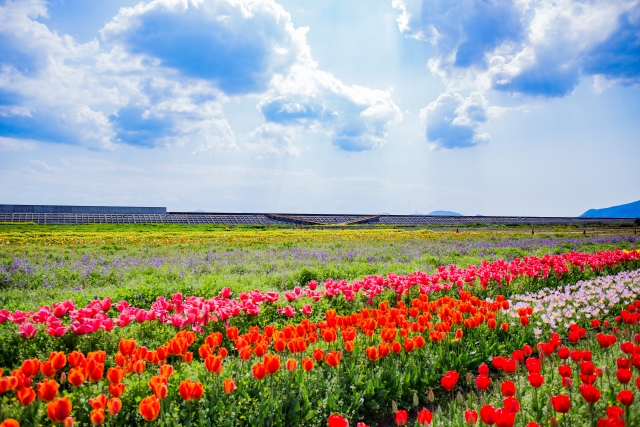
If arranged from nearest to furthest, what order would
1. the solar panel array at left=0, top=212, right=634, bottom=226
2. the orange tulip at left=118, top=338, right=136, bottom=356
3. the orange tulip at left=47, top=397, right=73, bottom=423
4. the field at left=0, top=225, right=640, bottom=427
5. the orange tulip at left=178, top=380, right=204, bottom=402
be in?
the orange tulip at left=47, top=397, right=73, bottom=423, the orange tulip at left=178, top=380, right=204, bottom=402, the field at left=0, top=225, right=640, bottom=427, the orange tulip at left=118, top=338, right=136, bottom=356, the solar panel array at left=0, top=212, right=634, bottom=226

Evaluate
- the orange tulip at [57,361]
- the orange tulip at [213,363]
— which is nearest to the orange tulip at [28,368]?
the orange tulip at [57,361]

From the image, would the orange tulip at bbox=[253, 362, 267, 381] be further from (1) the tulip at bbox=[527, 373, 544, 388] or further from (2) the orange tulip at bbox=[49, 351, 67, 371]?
(1) the tulip at bbox=[527, 373, 544, 388]

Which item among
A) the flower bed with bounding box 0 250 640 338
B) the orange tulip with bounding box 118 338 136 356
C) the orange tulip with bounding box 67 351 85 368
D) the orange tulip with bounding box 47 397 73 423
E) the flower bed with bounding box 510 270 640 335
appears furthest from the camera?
the flower bed with bounding box 510 270 640 335

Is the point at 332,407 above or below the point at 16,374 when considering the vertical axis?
below

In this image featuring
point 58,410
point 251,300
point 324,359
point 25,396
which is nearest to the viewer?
point 58,410

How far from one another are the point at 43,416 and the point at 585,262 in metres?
13.4

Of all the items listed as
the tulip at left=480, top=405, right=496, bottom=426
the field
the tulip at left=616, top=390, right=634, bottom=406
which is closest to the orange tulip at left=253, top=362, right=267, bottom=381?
the field

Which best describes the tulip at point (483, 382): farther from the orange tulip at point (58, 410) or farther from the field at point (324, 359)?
the orange tulip at point (58, 410)

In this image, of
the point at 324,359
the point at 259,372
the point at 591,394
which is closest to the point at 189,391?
the point at 259,372

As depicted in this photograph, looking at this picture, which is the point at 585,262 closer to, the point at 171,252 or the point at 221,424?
the point at 221,424

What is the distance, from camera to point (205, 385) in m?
4.30

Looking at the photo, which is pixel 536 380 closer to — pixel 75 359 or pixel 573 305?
pixel 75 359

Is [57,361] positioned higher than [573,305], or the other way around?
[57,361]

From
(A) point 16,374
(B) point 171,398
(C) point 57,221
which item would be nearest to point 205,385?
(B) point 171,398
